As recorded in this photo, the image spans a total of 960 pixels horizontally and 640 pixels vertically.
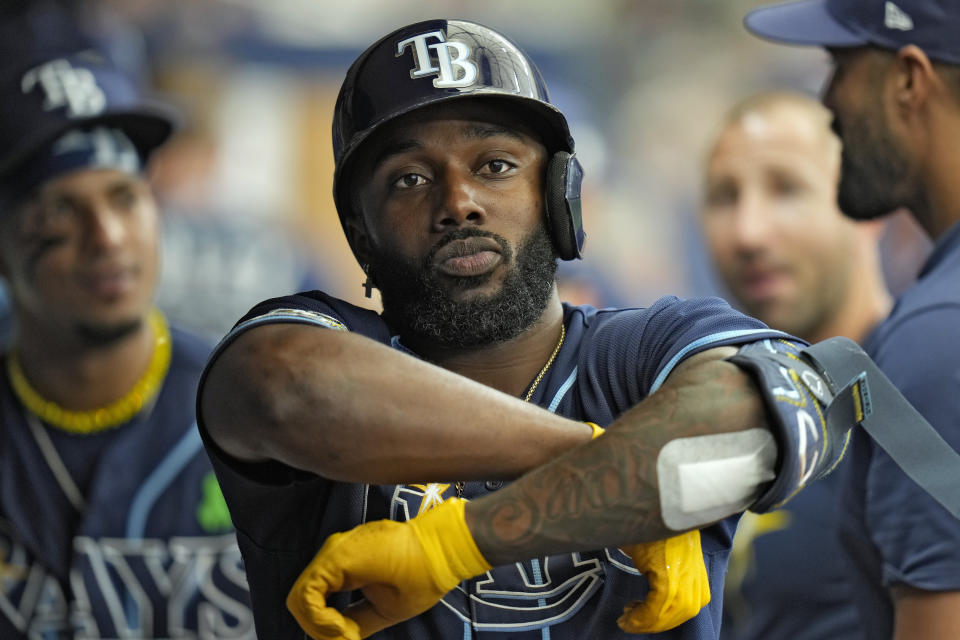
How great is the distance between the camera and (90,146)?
3.50 metres

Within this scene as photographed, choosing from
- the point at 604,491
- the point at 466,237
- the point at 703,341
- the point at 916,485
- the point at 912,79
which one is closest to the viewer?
the point at 604,491

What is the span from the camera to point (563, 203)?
80.8 inches

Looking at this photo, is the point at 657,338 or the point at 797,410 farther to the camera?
the point at 657,338

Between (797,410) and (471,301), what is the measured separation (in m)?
0.62

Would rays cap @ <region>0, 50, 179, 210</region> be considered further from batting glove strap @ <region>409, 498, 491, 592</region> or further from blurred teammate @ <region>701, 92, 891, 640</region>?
batting glove strap @ <region>409, 498, 491, 592</region>

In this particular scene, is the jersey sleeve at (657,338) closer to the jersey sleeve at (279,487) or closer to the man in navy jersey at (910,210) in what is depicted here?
the jersey sleeve at (279,487)

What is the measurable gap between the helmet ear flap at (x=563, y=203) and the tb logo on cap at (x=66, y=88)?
1.93 m

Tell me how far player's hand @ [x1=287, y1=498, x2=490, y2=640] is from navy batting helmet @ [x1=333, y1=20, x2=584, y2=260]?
0.68 metres

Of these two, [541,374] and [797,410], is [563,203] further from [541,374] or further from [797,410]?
[797,410]

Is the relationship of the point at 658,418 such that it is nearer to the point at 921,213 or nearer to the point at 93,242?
the point at 921,213

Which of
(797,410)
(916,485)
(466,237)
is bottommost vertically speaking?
(916,485)

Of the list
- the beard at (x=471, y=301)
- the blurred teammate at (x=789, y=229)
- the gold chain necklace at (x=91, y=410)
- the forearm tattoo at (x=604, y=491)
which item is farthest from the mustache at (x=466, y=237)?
the blurred teammate at (x=789, y=229)

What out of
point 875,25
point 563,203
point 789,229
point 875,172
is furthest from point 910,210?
point 789,229

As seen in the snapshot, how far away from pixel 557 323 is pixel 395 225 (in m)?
0.34
